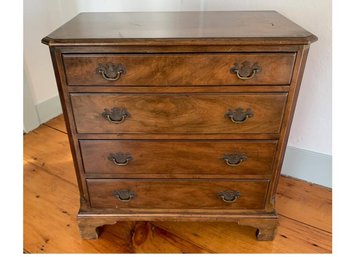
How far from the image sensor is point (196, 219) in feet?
4.02

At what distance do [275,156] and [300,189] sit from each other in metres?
0.61

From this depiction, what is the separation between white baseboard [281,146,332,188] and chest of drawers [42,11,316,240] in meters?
0.49

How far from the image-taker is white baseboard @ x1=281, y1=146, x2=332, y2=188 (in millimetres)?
1519

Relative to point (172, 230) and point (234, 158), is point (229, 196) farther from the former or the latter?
point (172, 230)

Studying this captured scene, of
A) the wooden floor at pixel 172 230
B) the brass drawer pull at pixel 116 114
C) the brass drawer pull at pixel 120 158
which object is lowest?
the wooden floor at pixel 172 230

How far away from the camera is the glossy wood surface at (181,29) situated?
887 mm

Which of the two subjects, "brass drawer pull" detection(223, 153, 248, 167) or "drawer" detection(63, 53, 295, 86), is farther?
"brass drawer pull" detection(223, 153, 248, 167)

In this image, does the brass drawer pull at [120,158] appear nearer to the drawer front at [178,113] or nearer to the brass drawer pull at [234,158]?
the drawer front at [178,113]

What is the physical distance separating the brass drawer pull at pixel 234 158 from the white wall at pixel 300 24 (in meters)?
0.60

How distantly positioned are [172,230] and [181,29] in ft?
2.91

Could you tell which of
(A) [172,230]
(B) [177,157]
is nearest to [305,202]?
(A) [172,230]

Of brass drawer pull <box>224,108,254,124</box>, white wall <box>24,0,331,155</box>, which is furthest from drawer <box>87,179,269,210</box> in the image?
white wall <box>24,0,331,155</box>

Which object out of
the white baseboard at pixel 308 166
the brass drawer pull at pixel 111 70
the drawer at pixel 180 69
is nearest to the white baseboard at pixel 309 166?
the white baseboard at pixel 308 166

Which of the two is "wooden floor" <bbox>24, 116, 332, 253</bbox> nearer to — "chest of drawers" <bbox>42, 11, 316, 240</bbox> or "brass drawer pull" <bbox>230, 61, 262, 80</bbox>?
"chest of drawers" <bbox>42, 11, 316, 240</bbox>
